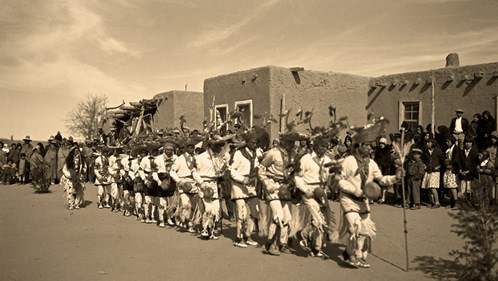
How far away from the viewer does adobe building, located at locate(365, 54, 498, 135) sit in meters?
14.2

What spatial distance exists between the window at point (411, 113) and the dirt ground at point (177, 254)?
4995mm

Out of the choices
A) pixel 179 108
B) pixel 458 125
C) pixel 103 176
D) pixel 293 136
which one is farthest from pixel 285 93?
pixel 179 108

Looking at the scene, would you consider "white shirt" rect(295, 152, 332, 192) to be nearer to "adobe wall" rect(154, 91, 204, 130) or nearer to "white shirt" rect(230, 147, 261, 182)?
"white shirt" rect(230, 147, 261, 182)

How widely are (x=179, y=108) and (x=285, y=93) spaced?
7.29m

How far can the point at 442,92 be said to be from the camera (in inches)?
598

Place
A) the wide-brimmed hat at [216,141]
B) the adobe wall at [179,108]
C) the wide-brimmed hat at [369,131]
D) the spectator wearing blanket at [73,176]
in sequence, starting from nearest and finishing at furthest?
the wide-brimmed hat at [369,131] < the wide-brimmed hat at [216,141] < the spectator wearing blanket at [73,176] < the adobe wall at [179,108]

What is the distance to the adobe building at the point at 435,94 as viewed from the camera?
46.4 ft

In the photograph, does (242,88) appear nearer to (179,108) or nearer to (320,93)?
(320,93)

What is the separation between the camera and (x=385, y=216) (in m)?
11.4

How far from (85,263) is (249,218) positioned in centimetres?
298

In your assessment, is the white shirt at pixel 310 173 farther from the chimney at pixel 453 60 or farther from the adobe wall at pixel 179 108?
the adobe wall at pixel 179 108

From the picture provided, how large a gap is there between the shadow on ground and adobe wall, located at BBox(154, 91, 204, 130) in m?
15.0

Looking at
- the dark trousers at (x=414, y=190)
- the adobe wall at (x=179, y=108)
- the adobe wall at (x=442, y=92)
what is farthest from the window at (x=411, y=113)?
the adobe wall at (x=179, y=108)

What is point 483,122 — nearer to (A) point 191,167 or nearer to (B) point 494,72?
(B) point 494,72
